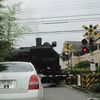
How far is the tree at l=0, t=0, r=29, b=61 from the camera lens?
18453 millimetres

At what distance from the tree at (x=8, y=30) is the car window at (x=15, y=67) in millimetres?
5743

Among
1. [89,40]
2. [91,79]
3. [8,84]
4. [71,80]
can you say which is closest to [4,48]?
[8,84]

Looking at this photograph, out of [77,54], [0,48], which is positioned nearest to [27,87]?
[0,48]

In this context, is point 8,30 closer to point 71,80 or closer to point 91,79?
point 91,79

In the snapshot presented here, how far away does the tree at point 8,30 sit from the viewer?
18453 mm

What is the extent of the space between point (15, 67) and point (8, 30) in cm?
663

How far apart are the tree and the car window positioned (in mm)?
5743

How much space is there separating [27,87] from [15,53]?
17.4 m

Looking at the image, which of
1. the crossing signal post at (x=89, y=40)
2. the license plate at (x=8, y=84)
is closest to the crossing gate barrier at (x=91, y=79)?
the crossing signal post at (x=89, y=40)

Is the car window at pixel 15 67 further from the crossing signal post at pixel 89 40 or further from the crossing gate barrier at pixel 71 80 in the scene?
the crossing gate barrier at pixel 71 80

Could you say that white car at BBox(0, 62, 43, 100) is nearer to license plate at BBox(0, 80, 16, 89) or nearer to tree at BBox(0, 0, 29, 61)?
license plate at BBox(0, 80, 16, 89)

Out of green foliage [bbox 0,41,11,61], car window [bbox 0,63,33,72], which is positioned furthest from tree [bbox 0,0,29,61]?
car window [bbox 0,63,33,72]

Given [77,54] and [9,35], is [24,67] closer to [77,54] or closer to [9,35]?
[9,35]

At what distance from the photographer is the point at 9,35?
18.9 meters
